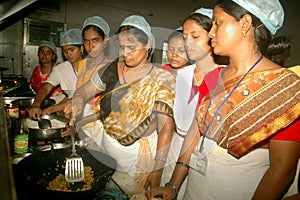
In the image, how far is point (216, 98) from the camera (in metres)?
1.20

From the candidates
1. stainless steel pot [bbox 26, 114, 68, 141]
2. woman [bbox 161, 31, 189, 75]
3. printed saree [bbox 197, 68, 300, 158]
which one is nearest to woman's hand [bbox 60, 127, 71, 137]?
stainless steel pot [bbox 26, 114, 68, 141]

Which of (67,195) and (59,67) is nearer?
(67,195)

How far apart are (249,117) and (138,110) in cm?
71

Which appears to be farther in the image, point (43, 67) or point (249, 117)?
point (43, 67)

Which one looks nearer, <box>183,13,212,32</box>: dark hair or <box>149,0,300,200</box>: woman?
<box>149,0,300,200</box>: woman

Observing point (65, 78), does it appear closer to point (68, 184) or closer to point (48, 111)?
point (48, 111)

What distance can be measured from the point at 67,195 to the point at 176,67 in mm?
1281

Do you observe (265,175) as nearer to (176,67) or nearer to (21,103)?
(176,67)

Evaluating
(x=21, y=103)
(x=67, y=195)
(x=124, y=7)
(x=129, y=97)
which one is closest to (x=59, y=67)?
(x=21, y=103)

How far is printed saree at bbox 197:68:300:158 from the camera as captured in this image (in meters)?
1.02

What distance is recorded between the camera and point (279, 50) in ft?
4.22

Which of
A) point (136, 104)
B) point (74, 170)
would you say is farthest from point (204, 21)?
point (74, 170)

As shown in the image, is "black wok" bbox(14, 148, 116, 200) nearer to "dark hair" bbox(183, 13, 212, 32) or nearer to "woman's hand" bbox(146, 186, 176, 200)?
"woman's hand" bbox(146, 186, 176, 200)

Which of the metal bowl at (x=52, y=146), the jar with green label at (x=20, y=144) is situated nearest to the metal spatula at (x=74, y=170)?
the metal bowl at (x=52, y=146)
